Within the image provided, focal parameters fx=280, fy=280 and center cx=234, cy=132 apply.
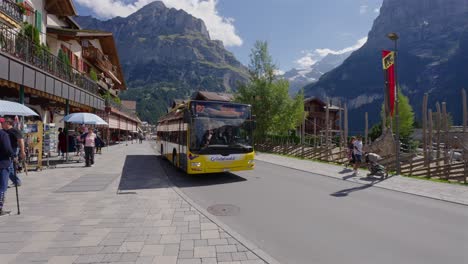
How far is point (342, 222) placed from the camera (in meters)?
5.94

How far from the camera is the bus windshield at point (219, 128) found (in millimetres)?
10148

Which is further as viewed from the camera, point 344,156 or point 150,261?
point 344,156

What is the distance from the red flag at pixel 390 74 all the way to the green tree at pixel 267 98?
16733mm

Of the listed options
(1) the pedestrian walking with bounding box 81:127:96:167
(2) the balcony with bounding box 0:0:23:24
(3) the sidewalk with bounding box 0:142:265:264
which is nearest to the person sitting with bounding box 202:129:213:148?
(3) the sidewalk with bounding box 0:142:265:264

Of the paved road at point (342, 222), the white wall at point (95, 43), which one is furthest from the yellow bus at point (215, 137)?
the white wall at point (95, 43)

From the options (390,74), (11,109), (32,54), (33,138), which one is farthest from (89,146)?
(390,74)

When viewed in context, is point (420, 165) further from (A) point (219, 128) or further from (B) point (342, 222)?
(A) point (219, 128)

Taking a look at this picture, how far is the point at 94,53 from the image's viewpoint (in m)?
32.2

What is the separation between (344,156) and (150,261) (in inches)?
641

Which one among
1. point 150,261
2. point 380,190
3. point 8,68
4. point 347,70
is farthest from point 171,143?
point 347,70

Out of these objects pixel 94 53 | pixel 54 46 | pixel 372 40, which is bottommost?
pixel 54 46

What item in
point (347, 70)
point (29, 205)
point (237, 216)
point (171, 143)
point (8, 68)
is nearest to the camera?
point (237, 216)

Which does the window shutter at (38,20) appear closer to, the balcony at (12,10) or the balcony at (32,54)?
the balcony at (12,10)

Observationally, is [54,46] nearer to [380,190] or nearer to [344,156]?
[344,156]
